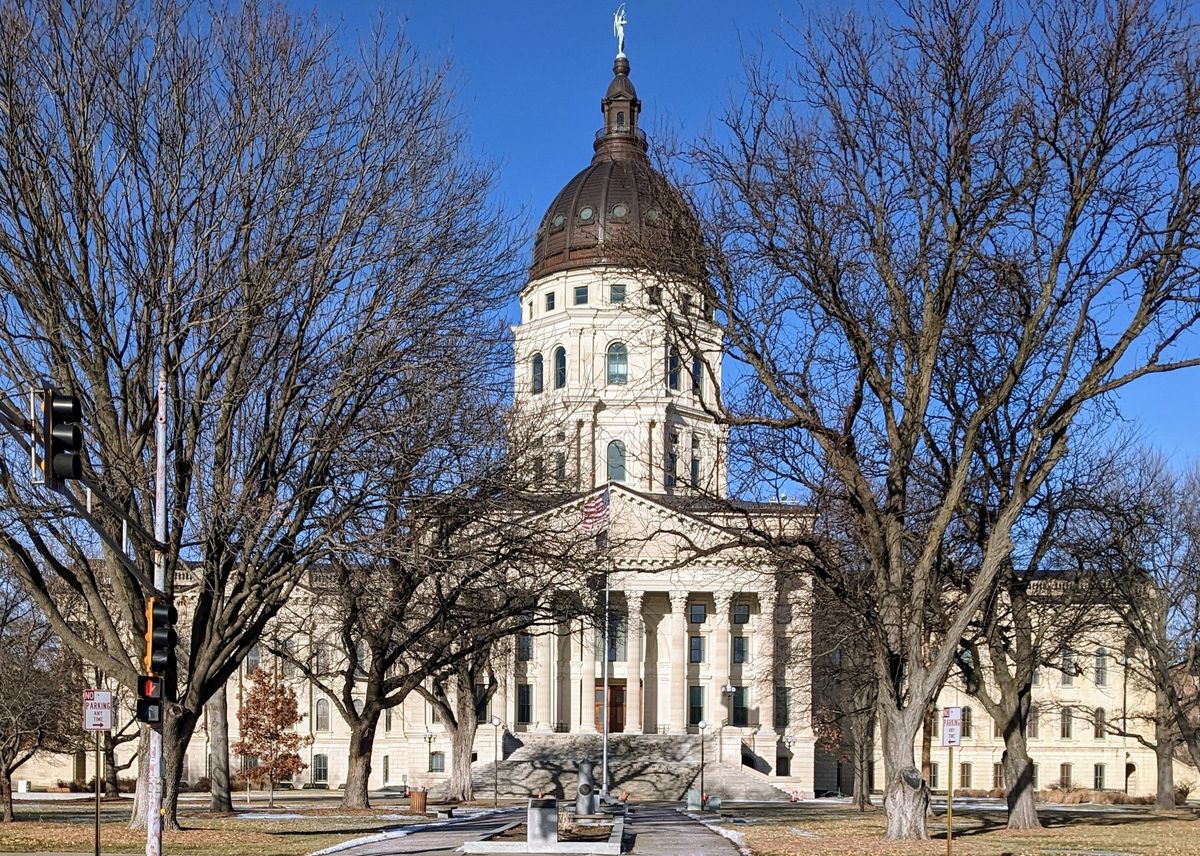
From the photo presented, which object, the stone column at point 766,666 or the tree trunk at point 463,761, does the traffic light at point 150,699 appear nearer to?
the tree trunk at point 463,761

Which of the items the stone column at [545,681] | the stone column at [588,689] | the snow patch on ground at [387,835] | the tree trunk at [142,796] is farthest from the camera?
the stone column at [545,681]

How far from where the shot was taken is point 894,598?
26.1 m

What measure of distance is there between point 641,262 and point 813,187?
345 centimetres

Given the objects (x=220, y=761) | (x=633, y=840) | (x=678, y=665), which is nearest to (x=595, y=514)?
(x=220, y=761)

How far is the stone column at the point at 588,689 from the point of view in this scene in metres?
77.3

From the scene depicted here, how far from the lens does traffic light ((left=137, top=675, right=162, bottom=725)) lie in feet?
60.3

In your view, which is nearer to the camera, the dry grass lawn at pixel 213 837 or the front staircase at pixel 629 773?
the dry grass lawn at pixel 213 837

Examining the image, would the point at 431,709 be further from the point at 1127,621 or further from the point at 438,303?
the point at 438,303

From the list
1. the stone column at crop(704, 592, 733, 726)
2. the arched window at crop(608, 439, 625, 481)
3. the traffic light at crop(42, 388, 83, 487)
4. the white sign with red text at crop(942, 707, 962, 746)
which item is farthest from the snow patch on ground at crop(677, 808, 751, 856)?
the arched window at crop(608, 439, 625, 481)

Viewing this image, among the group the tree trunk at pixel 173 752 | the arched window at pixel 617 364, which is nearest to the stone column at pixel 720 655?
the arched window at pixel 617 364

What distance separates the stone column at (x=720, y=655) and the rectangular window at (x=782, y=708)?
325 centimetres

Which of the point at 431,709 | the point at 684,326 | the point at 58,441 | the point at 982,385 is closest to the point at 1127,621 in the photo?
the point at 982,385

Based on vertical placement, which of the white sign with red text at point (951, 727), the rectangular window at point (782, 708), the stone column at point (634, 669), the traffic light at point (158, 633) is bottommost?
the rectangular window at point (782, 708)

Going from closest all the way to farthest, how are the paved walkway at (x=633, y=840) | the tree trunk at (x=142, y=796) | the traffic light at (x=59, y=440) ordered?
the traffic light at (x=59, y=440) < the paved walkway at (x=633, y=840) < the tree trunk at (x=142, y=796)
